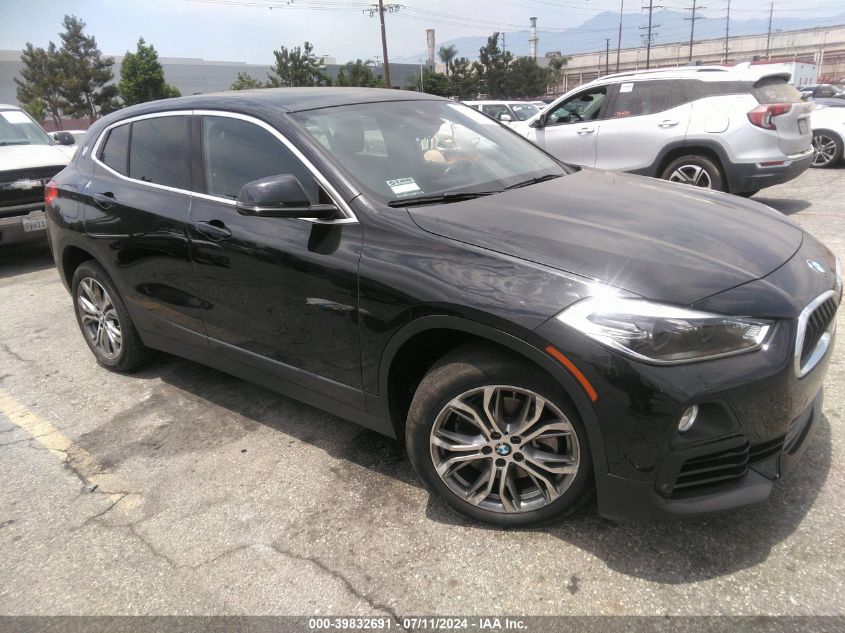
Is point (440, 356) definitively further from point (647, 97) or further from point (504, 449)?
point (647, 97)

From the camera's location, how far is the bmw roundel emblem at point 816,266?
2434 mm

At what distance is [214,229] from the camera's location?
122 inches

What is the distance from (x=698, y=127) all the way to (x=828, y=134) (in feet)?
16.6

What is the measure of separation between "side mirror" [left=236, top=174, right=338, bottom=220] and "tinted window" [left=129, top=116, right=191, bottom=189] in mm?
871

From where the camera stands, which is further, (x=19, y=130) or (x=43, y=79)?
(x=43, y=79)

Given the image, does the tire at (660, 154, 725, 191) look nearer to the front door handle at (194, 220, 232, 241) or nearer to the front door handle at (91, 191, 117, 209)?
the front door handle at (194, 220, 232, 241)

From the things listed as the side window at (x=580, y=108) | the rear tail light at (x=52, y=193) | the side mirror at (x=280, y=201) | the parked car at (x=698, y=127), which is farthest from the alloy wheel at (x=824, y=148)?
the rear tail light at (x=52, y=193)

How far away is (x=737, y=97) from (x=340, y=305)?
668cm

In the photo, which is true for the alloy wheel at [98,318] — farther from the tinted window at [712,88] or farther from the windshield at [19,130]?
the tinted window at [712,88]

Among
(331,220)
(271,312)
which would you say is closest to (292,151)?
(331,220)

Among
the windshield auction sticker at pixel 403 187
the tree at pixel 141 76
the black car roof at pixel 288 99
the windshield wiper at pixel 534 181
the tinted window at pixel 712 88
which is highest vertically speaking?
the tree at pixel 141 76

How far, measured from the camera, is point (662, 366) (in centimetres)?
195

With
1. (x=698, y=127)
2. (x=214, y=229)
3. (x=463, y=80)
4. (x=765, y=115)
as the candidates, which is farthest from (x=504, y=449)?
(x=463, y=80)

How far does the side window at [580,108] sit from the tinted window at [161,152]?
20.8ft
